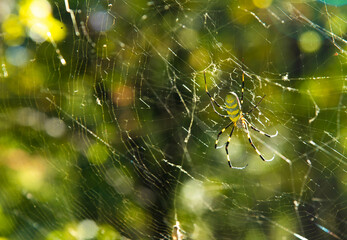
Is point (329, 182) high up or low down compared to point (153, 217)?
up

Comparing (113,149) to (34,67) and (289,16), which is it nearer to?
(34,67)

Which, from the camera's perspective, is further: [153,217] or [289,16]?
[153,217]

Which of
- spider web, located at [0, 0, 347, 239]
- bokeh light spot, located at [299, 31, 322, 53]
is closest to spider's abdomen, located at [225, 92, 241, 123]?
spider web, located at [0, 0, 347, 239]

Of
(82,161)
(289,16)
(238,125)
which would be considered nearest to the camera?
(289,16)

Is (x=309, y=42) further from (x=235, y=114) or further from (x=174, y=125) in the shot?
(x=174, y=125)

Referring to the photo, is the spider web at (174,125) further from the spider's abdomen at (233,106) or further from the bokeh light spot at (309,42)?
the spider's abdomen at (233,106)

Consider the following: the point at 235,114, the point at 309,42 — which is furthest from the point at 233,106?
the point at 309,42

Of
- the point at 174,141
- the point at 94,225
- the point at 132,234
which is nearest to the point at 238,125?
the point at 174,141
